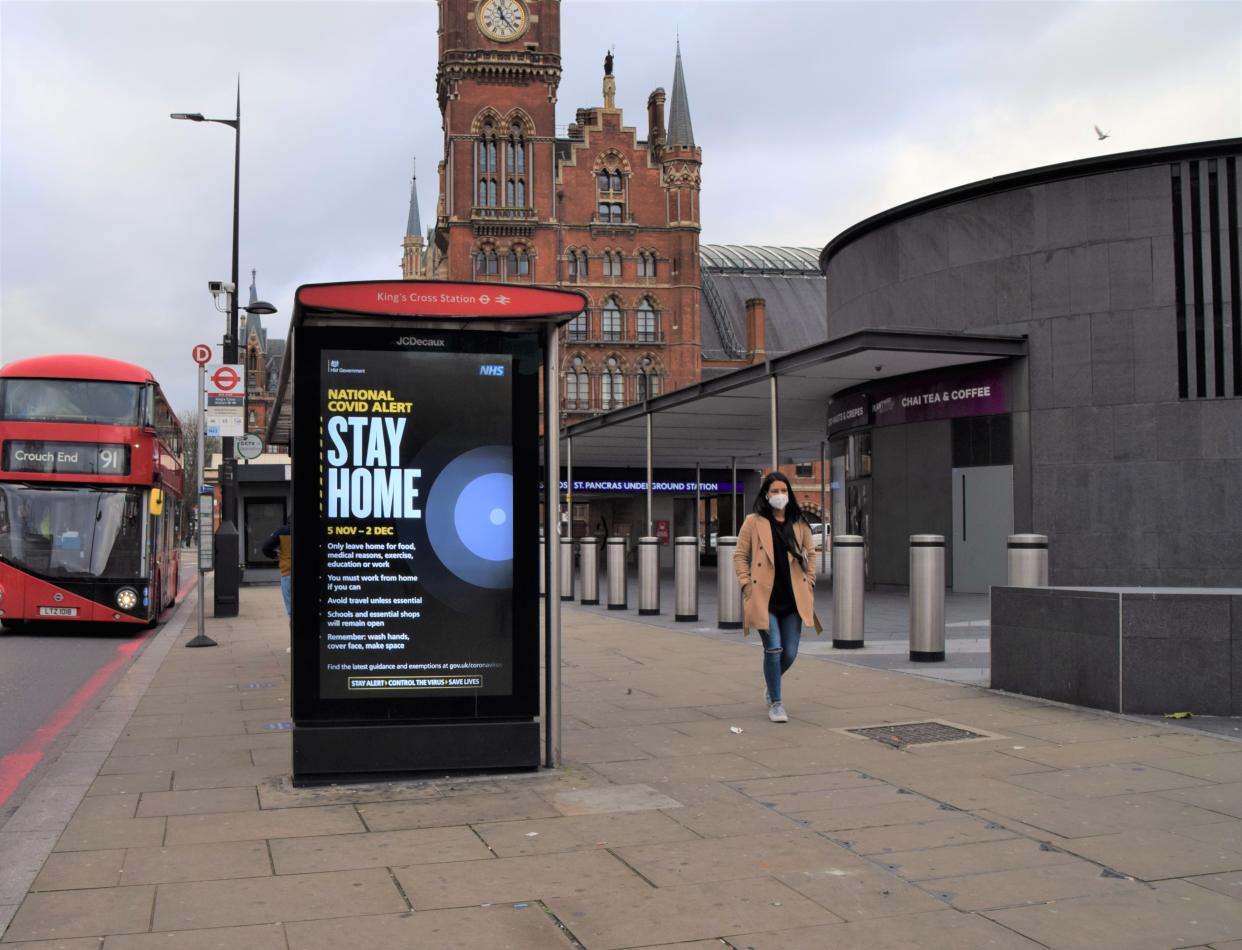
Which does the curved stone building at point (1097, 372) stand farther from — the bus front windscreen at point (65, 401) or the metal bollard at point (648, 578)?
the bus front windscreen at point (65, 401)

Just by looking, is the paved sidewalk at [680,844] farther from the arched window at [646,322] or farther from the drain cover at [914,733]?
the arched window at [646,322]

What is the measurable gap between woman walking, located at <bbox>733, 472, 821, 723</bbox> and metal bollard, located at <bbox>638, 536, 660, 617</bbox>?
10.3 m

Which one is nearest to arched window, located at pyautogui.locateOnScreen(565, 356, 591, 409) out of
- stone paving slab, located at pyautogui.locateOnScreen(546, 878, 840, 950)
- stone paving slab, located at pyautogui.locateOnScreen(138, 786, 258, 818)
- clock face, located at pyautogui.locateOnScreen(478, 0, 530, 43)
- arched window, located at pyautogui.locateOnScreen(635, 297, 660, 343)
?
arched window, located at pyautogui.locateOnScreen(635, 297, 660, 343)

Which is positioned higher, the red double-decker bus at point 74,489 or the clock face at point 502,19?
the clock face at point 502,19

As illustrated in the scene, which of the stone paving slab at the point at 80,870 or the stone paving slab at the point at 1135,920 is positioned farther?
the stone paving slab at the point at 80,870

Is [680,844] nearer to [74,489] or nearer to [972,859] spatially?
[972,859]

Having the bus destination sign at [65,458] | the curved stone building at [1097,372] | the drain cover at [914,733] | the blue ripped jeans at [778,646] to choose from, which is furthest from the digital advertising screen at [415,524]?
the curved stone building at [1097,372]

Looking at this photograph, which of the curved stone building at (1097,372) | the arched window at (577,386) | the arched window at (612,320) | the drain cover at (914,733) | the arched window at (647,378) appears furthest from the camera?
the arched window at (647,378)

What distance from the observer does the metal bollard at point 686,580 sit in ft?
57.5

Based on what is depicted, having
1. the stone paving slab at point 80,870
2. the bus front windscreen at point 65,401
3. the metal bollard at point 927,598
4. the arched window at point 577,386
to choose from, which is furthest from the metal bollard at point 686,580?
the arched window at point 577,386

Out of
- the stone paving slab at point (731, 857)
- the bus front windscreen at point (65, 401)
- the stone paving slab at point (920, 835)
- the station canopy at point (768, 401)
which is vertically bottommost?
the stone paving slab at point (731, 857)

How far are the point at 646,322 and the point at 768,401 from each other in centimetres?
5756

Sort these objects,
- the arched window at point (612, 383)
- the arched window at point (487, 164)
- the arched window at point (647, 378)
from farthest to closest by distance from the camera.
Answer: the arched window at point (647, 378) < the arched window at point (612, 383) < the arched window at point (487, 164)

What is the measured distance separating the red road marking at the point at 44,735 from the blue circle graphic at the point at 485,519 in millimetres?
2951
